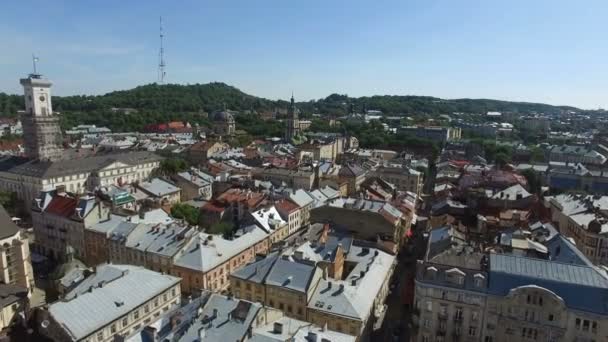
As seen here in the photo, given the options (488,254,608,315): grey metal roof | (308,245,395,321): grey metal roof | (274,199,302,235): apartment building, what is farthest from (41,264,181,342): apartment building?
(488,254,608,315): grey metal roof

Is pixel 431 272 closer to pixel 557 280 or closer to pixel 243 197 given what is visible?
pixel 557 280

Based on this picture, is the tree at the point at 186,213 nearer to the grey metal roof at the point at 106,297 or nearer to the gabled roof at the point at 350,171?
the grey metal roof at the point at 106,297

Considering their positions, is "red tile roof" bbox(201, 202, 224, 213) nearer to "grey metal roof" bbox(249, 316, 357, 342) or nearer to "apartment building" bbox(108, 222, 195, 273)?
"apartment building" bbox(108, 222, 195, 273)

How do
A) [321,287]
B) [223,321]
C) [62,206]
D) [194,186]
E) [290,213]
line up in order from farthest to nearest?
[194,186]
[290,213]
[62,206]
[321,287]
[223,321]

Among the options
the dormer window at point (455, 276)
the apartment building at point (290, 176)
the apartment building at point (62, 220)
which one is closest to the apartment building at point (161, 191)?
the apartment building at point (62, 220)

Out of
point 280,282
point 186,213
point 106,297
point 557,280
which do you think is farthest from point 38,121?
point 557,280

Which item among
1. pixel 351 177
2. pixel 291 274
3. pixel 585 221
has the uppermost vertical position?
pixel 585 221

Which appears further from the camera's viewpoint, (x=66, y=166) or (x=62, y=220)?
(x=66, y=166)
